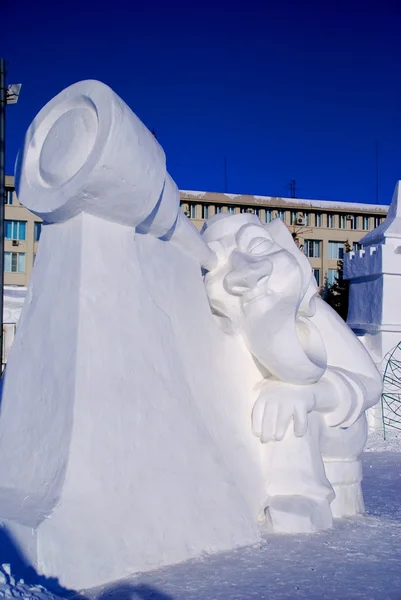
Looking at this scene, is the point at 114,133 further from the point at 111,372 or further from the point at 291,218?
the point at 291,218

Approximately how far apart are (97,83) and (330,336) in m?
1.75

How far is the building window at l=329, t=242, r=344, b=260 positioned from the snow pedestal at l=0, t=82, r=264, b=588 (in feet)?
100

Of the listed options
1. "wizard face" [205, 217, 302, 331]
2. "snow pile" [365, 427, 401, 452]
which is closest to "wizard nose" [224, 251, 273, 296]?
"wizard face" [205, 217, 302, 331]

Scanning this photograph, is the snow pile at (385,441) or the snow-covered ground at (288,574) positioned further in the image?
the snow pile at (385,441)


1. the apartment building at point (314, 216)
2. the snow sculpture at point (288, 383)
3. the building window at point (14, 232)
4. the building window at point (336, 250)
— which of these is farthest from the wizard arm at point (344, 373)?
the building window at point (336, 250)

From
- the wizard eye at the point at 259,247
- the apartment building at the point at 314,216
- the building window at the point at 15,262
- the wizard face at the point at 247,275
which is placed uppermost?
the apartment building at the point at 314,216

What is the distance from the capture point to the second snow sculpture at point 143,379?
2.24 m

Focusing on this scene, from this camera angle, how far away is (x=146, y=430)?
2.44 m

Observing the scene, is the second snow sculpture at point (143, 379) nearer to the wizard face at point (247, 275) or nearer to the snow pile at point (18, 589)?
the wizard face at point (247, 275)

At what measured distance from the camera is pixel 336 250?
32.9 metres

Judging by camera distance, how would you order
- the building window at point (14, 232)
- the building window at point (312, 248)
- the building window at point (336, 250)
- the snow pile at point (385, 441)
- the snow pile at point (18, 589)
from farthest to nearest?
the building window at point (336, 250), the building window at point (312, 248), the building window at point (14, 232), the snow pile at point (385, 441), the snow pile at point (18, 589)

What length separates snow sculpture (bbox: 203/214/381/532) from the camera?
3.00m

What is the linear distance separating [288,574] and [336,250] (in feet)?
103

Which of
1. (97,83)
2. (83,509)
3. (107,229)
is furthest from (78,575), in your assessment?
(97,83)
